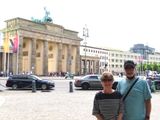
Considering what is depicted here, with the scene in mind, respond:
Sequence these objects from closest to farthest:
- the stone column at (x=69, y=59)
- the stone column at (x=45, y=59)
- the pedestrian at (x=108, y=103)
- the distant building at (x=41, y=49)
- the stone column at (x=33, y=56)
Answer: the pedestrian at (x=108, y=103) → the distant building at (x=41, y=49) → the stone column at (x=33, y=56) → the stone column at (x=45, y=59) → the stone column at (x=69, y=59)

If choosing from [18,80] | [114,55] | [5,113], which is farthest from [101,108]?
[114,55]

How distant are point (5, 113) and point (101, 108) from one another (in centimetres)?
1027

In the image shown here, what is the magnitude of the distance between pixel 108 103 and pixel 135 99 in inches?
21.4

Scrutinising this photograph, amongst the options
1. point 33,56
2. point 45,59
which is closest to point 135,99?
point 33,56

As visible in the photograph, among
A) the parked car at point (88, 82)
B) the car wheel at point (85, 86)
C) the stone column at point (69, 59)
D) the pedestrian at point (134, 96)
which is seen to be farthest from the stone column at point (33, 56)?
the pedestrian at point (134, 96)

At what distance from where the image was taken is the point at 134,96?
539 cm

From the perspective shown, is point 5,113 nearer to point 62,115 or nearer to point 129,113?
point 62,115

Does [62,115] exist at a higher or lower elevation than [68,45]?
lower

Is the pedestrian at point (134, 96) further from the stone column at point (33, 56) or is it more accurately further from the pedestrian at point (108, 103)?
the stone column at point (33, 56)

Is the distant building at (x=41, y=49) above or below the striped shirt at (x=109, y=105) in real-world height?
above

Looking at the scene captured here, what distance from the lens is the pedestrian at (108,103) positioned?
5.04 meters

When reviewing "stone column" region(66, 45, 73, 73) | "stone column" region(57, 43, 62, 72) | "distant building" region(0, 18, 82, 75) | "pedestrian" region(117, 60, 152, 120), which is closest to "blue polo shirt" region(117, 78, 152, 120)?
"pedestrian" region(117, 60, 152, 120)

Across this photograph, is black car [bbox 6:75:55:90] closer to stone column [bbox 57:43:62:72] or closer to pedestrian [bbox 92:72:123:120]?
pedestrian [bbox 92:72:123:120]

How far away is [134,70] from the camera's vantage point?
548 cm
